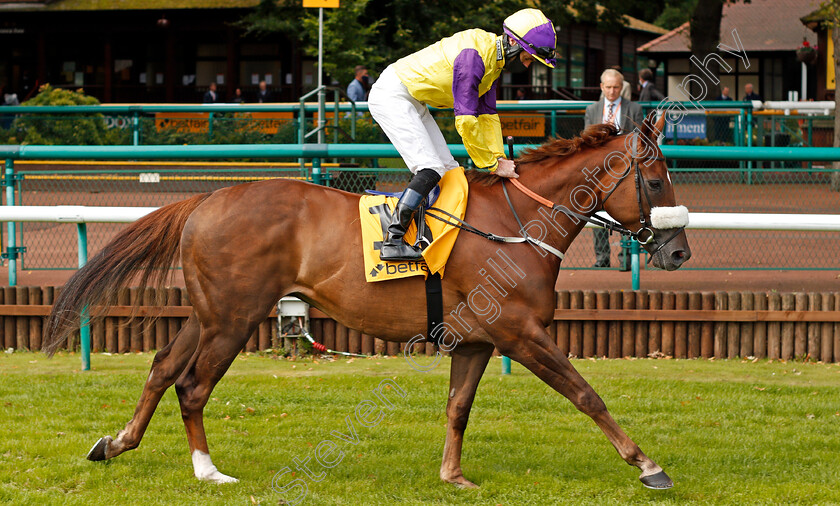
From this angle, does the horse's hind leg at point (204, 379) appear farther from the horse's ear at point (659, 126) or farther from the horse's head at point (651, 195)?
the horse's ear at point (659, 126)

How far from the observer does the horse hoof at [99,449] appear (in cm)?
492

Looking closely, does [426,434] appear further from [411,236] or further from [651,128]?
[651,128]

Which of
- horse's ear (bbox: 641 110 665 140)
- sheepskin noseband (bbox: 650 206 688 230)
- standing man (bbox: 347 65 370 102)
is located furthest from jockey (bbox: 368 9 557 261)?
standing man (bbox: 347 65 370 102)

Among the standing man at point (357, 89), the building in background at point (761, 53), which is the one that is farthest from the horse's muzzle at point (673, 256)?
the building in background at point (761, 53)

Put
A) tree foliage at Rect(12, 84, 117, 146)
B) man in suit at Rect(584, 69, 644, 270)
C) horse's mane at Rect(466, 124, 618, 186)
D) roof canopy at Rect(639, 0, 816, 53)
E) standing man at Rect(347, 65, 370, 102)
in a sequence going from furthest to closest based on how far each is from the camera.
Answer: roof canopy at Rect(639, 0, 816, 53), standing man at Rect(347, 65, 370, 102), tree foliage at Rect(12, 84, 117, 146), man in suit at Rect(584, 69, 644, 270), horse's mane at Rect(466, 124, 618, 186)

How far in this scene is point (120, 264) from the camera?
5.02 metres

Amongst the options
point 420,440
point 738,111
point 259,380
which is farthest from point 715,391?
point 738,111

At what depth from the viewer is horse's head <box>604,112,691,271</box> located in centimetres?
464

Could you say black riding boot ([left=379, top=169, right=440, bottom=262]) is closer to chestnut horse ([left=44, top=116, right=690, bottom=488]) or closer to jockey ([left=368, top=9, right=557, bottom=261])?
jockey ([left=368, top=9, right=557, bottom=261])

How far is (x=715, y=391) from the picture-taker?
639 cm

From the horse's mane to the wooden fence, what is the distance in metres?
2.51

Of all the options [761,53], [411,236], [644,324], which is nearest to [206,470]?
[411,236]

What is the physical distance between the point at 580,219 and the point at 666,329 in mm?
2792

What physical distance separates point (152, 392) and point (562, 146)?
7.77ft
